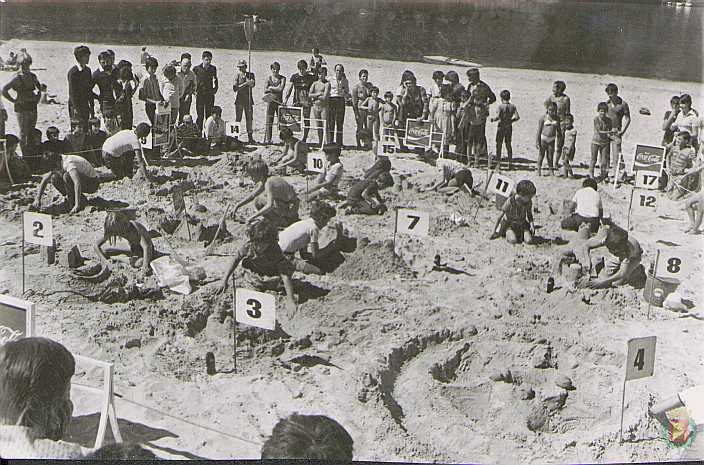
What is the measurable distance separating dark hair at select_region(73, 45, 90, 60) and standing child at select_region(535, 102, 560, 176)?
5.23 meters

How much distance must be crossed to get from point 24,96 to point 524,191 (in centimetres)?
552

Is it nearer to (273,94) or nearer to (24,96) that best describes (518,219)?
(273,94)

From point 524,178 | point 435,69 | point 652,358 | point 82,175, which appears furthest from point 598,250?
point 82,175

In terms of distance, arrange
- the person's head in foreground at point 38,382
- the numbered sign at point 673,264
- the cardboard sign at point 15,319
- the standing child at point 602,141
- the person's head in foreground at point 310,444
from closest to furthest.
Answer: the person's head in foreground at point 310,444, the person's head in foreground at point 38,382, the cardboard sign at point 15,319, the numbered sign at point 673,264, the standing child at point 602,141

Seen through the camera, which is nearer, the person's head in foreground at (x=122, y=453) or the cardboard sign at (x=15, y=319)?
the person's head in foreground at (x=122, y=453)

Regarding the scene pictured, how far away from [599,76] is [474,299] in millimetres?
3048

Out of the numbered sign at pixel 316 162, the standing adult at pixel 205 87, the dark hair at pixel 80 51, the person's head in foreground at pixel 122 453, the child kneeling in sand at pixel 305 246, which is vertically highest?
the dark hair at pixel 80 51

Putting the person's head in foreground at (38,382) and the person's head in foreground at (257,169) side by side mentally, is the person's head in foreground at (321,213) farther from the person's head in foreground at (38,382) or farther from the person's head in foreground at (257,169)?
the person's head in foreground at (38,382)

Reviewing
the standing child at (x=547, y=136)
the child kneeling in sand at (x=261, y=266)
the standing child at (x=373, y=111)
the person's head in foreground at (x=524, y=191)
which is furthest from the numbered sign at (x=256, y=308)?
the standing child at (x=547, y=136)

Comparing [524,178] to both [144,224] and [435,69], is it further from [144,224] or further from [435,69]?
[144,224]

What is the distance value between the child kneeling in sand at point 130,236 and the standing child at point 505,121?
419cm

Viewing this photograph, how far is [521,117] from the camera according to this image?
11.0 meters

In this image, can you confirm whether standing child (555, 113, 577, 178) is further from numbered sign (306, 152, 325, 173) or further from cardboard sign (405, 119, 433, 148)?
numbered sign (306, 152, 325, 173)

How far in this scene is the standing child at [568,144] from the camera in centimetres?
1103
